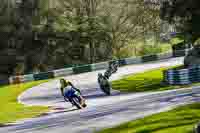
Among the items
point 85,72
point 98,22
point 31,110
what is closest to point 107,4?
point 98,22

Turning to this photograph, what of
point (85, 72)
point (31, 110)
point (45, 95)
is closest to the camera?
point (31, 110)

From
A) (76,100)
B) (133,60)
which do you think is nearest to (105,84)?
(76,100)

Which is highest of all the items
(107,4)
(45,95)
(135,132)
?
(107,4)

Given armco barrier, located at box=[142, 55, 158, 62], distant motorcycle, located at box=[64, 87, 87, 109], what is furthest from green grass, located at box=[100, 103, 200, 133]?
armco barrier, located at box=[142, 55, 158, 62]

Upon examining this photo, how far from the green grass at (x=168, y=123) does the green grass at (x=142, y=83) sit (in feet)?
46.2

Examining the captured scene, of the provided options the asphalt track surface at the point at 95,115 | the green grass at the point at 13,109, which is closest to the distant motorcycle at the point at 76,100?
the asphalt track surface at the point at 95,115

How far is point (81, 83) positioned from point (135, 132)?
3109 cm

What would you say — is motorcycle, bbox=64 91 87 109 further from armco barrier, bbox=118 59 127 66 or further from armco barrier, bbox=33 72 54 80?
armco barrier, bbox=118 59 127 66

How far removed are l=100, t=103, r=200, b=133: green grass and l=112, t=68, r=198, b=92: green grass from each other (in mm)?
14096

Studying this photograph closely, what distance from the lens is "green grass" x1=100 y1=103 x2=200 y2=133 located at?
1397 centimetres

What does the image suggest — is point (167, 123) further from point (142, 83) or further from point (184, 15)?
point (142, 83)

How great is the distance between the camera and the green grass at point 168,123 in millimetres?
13967

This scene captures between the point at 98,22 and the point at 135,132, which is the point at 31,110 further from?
the point at 98,22

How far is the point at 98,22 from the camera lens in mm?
67688
